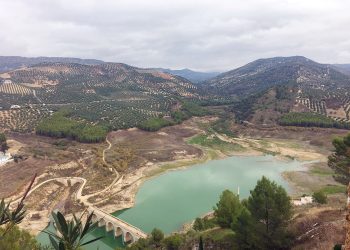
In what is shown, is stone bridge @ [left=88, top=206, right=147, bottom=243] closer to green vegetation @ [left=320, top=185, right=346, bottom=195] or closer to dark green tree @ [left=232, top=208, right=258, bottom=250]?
dark green tree @ [left=232, top=208, right=258, bottom=250]

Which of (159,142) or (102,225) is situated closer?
(102,225)

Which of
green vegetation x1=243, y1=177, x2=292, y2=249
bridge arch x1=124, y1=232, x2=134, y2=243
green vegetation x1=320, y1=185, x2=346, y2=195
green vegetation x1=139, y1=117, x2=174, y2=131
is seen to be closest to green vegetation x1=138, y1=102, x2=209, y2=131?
green vegetation x1=139, y1=117, x2=174, y2=131

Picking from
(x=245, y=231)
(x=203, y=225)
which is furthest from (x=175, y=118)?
(x=245, y=231)

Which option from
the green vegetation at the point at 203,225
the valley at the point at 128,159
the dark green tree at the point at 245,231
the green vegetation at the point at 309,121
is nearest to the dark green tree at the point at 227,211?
the green vegetation at the point at 203,225

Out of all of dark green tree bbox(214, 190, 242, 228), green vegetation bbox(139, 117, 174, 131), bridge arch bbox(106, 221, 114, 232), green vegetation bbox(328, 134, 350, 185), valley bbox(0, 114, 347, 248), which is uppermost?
green vegetation bbox(328, 134, 350, 185)

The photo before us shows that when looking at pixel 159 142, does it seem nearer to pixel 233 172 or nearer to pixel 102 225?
pixel 233 172

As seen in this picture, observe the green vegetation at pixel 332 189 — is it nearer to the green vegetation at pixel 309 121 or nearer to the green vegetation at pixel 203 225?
the green vegetation at pixel 203 225

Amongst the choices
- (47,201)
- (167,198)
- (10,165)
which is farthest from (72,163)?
(167,198)
